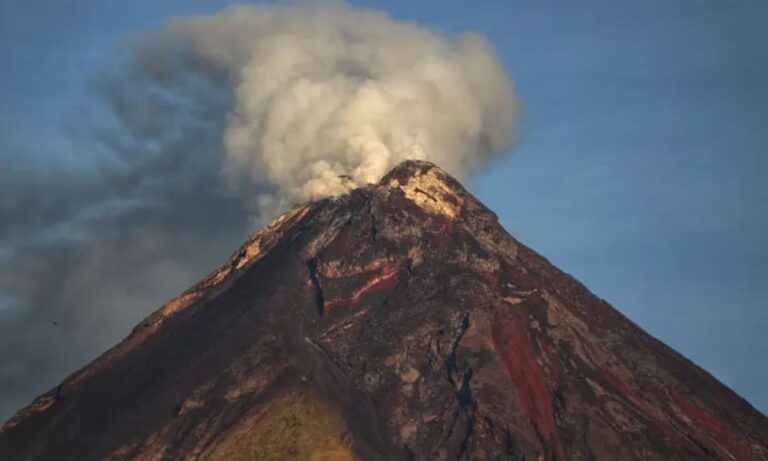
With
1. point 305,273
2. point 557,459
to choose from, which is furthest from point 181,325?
point 557,459

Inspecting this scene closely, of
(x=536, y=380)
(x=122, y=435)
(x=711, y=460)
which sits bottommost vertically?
(x=711, y=460)

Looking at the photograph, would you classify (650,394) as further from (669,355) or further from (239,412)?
(239,412)

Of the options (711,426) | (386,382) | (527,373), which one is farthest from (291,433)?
(711,426)

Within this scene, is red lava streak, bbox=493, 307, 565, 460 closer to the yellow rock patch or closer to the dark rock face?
the dark rock face

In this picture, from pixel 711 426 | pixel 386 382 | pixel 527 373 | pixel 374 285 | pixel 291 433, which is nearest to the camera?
pixel 291 433

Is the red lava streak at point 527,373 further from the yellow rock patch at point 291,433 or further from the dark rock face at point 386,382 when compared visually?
the yellow rock patch at point 291,433

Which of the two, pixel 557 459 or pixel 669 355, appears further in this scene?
pixel 669 355

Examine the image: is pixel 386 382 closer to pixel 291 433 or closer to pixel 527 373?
pixel 291 433
